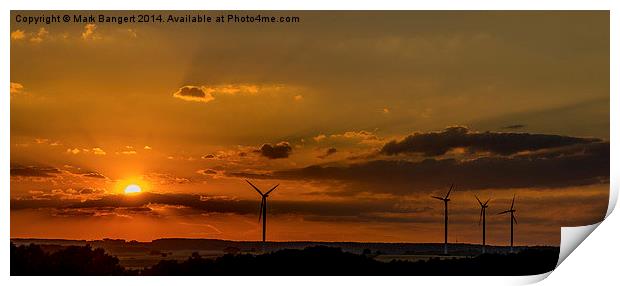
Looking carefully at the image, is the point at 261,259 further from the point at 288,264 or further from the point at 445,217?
the point at 445,217

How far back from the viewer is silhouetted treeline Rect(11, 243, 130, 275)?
10948 mm

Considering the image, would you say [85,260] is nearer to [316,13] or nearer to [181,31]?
[181,31]

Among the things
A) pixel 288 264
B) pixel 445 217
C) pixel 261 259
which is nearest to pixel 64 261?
pixel 261 259

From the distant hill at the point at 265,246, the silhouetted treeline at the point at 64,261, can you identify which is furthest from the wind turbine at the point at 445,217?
the silhouetted treeline at the point at 64,261

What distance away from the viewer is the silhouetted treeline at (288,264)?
11.1 m

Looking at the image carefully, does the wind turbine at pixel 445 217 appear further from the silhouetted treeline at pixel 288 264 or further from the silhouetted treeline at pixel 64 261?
the silhouetted treeline at pixel 64 261

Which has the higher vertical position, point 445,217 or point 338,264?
point 445,217

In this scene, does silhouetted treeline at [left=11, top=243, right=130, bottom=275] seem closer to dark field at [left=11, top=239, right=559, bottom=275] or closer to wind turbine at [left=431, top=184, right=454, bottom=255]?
dark field at [left=11, top=239, right=559, bottom=275]

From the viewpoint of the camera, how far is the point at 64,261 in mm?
11258

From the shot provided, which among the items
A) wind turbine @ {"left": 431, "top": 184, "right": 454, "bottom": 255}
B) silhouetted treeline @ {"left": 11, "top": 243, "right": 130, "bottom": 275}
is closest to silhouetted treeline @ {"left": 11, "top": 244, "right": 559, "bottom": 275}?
silhouetted treeline @ {"left": 11, "top": 243, "right": 130, "bottom": 275}

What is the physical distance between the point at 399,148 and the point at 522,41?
186 cm

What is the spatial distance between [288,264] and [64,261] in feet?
8.50

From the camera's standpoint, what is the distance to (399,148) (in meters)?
11.6
